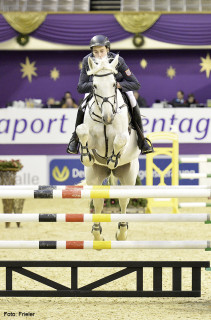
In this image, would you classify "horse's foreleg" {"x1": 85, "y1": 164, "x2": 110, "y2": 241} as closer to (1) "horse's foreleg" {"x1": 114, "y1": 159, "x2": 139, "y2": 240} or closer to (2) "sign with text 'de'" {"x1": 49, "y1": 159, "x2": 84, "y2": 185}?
(1) "horse's foreleg" {"x1": 114, "y1": 159, "x2": 139, "y2": 240}

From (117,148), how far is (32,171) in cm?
754

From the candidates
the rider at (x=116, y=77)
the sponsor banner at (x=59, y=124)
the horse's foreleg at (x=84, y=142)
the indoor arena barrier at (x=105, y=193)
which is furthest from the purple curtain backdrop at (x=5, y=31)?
the indoor arena barrier at (x=105, y=193)

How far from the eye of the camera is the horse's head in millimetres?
4875

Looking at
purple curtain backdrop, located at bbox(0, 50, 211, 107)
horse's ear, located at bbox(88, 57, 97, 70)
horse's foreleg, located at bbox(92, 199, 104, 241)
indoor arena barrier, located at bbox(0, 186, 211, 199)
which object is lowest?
horse's foreleg, located at bbox(92, 199, 104, 241)

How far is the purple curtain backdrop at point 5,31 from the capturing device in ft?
50.2

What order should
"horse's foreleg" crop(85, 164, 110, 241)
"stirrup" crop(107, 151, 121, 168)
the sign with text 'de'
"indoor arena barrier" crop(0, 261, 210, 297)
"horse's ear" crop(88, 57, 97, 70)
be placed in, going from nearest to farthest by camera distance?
1. "indoor arena barrier" crop(0, 261, 210, 297)
2. "horse's ear" crop(88, 57, 97, 70)
3. "stirrup" crop(107, 151, 121, 168)
4. "horse's foreleg" crop(85, 164, 110, 241)
5. the sign with text 'de'

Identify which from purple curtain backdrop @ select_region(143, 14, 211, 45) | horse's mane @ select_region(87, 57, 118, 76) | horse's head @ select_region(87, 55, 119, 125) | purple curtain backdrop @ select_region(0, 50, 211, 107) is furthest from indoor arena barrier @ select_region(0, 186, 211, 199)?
purple curtain backdrop @ select_region(0, 50, 211, 107)

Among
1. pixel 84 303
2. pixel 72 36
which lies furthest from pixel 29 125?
pixel 84 303

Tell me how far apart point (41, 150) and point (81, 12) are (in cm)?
447

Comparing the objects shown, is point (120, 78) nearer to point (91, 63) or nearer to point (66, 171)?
point (91, 63)

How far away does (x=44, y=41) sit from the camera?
52.2ft

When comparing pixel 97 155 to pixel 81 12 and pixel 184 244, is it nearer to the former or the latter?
pixel 184 244

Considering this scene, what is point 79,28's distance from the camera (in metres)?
15.4

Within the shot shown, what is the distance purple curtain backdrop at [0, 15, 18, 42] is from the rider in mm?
10236
